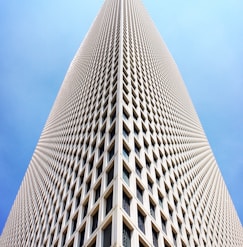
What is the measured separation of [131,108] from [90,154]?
5.71m

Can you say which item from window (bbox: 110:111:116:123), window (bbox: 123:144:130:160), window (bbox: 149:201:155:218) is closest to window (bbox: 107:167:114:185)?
window (bbox: 123:144:130:160)

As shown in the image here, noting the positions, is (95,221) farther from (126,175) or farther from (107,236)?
(126,175)

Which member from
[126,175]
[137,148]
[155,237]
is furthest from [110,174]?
[137,148]

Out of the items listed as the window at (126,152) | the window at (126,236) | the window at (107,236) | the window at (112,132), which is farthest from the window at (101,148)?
the window at (126,236)

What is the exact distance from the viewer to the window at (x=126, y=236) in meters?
14.4

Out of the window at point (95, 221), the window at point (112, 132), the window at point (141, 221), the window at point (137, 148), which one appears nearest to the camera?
the window at point (141, 221)

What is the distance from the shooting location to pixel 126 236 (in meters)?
14.9

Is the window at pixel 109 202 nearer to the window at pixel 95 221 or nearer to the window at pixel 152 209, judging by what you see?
the window at pixel 95 221

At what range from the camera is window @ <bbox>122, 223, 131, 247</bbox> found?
14.4m

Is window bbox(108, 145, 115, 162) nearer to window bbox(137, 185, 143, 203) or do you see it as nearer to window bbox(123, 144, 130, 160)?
window bbox(123, 144, 130, 160)

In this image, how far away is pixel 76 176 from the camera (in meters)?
27.8

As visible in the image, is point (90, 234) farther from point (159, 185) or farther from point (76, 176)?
point (76, 176)

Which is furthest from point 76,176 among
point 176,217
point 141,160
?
point 176,217

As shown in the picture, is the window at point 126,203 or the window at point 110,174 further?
the window at point 110,174
